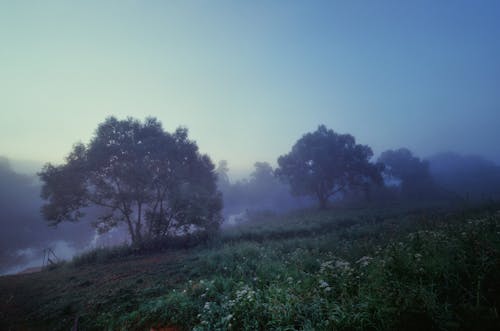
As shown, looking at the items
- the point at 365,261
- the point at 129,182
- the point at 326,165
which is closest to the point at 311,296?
the point at 365,261

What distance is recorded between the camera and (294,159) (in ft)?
108

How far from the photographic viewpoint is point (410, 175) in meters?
41.3

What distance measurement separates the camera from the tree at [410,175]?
3847 centimetres

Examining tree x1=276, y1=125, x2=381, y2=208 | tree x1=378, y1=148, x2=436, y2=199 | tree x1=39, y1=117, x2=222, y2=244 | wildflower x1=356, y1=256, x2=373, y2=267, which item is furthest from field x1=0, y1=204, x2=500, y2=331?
tree x1=378, y1=148, x2=436, y2=199

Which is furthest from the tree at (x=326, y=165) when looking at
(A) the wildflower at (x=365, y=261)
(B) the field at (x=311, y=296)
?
(A) the wildflower at (x=365, y=261)

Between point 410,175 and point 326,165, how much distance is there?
2666cm

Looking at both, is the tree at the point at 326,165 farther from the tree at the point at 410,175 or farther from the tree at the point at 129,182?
the tree at the point at 129,182

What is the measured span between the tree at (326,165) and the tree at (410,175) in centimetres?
1574

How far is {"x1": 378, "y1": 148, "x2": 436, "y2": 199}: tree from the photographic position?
3847 centimetres

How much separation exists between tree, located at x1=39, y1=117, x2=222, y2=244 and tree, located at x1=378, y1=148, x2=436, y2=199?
4461 centimetres

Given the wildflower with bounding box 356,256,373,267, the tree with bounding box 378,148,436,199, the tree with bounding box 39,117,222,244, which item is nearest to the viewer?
the wildflower with bounding box 356,256,373,267

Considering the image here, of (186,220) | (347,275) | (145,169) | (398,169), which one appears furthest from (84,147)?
(398,169)

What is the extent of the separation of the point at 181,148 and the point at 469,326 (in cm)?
1847

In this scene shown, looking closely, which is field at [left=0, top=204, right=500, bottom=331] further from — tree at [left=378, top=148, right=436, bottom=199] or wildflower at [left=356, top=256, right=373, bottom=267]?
tree at [left=378, top=148, right=436, bottom=199]
